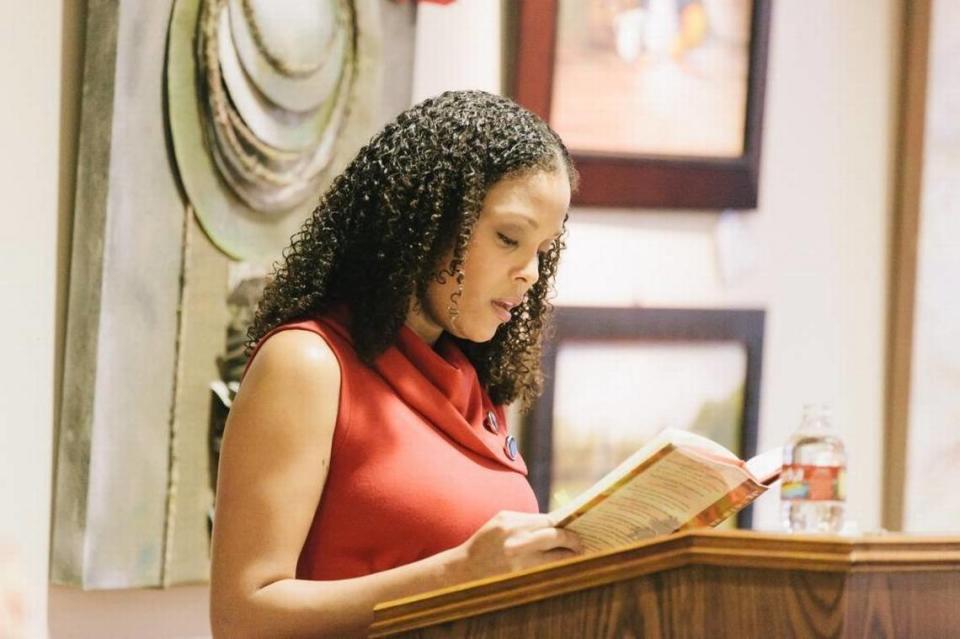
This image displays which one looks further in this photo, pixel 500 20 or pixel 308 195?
pixel 500 20

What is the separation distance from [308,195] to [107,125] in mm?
435

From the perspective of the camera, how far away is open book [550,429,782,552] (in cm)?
150

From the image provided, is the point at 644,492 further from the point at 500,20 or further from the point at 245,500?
the point at 500,20

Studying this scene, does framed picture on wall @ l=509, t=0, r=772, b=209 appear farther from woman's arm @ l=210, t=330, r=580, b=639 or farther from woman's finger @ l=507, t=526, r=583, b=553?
woman's finger @ l=507, t=526, r=583, b=553

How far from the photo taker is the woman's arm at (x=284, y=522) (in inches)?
65.2

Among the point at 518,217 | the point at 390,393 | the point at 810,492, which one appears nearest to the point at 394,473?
the point at 390,393

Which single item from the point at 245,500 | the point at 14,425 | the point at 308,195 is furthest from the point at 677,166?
the point at 245,500

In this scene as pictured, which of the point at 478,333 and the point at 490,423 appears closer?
the point at 478,333

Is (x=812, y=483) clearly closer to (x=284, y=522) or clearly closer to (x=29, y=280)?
(x=284, y=522)

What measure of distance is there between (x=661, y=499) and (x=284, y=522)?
0.44 meters

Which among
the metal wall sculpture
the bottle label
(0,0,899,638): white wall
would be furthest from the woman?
(0,0,899,638): white wall

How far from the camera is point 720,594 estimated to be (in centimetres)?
140

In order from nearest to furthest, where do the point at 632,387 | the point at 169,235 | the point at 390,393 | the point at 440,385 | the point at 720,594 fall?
Result: the point at 720,594 < the point at 390,393 < the point at 440,385 < the point at 169,235 < the point at 632,387

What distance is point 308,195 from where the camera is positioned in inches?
106
